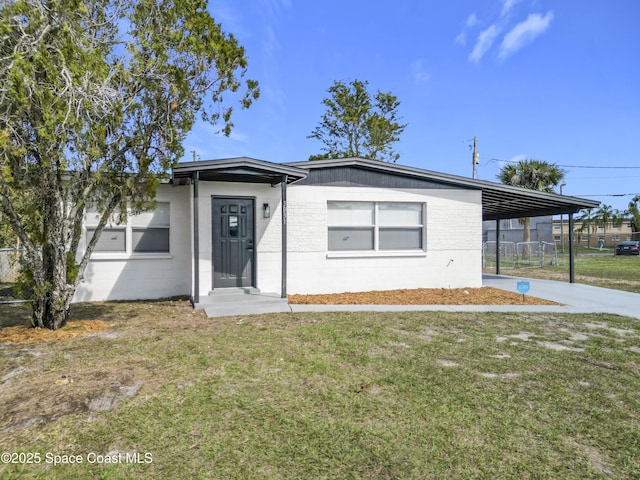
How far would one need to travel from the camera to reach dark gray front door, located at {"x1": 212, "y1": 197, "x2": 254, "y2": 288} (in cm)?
863

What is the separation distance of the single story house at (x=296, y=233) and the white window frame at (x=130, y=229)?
2 centimetres

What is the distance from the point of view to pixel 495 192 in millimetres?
10938

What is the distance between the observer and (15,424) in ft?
9.65

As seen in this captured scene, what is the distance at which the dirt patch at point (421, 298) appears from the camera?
8442 millimetres

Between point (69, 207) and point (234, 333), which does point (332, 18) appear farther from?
point (234, 333)

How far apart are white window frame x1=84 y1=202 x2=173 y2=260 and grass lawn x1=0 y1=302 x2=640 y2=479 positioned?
11.7ft

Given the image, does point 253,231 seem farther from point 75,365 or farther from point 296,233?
point 75,365

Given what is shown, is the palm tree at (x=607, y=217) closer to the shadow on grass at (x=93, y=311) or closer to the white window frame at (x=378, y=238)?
the white window frame at (x=378, y=238)

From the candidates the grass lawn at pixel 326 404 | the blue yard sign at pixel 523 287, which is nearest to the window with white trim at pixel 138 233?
the grass lawn at pixel 326 404

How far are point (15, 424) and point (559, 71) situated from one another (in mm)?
18891

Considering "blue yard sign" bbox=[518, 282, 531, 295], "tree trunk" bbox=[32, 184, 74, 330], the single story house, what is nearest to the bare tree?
→ "tree trunk" bbox=[32, 184, 74, 330]

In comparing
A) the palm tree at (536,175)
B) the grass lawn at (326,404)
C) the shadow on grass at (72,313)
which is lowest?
the grass lawn at (326,404)

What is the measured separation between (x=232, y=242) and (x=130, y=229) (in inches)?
99.2

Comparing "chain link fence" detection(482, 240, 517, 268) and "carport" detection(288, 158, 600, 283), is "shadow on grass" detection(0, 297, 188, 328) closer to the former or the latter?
"carport" detection(288, 158, 600, 283)
